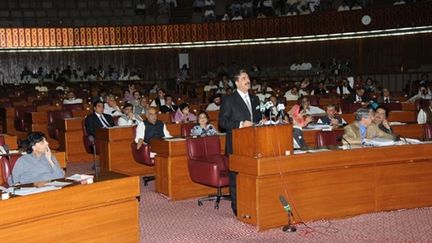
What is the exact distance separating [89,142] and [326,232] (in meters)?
5.28

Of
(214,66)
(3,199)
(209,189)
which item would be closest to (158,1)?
(214,66)

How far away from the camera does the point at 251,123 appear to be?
6617mm

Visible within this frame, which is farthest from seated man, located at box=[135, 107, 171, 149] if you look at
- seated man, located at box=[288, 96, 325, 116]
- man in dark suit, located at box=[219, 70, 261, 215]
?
seated man, located at box=[288, 96, 325, 116]

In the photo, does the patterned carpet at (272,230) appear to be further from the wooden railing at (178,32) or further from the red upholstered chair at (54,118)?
the wooden railing at (178,32)

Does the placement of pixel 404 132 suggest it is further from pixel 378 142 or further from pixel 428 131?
pixel 378 142

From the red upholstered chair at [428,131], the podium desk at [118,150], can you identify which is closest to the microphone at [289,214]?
the red upholstered chair at [428,131]

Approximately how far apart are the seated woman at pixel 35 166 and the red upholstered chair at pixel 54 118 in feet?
20.6

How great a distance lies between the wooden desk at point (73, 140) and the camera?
Answer: 11.5 m

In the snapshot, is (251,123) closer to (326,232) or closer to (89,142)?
(326,232)

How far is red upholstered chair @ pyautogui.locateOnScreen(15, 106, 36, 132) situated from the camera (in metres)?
13.8

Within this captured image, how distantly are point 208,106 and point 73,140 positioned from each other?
128 inches

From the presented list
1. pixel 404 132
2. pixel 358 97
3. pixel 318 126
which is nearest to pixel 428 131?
Result: pixel 404 132

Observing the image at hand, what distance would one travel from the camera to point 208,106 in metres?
13.8

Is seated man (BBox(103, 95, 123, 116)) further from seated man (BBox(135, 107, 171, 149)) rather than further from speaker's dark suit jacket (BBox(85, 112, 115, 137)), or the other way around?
seated man (BBox(135, 107, 171, 149))
